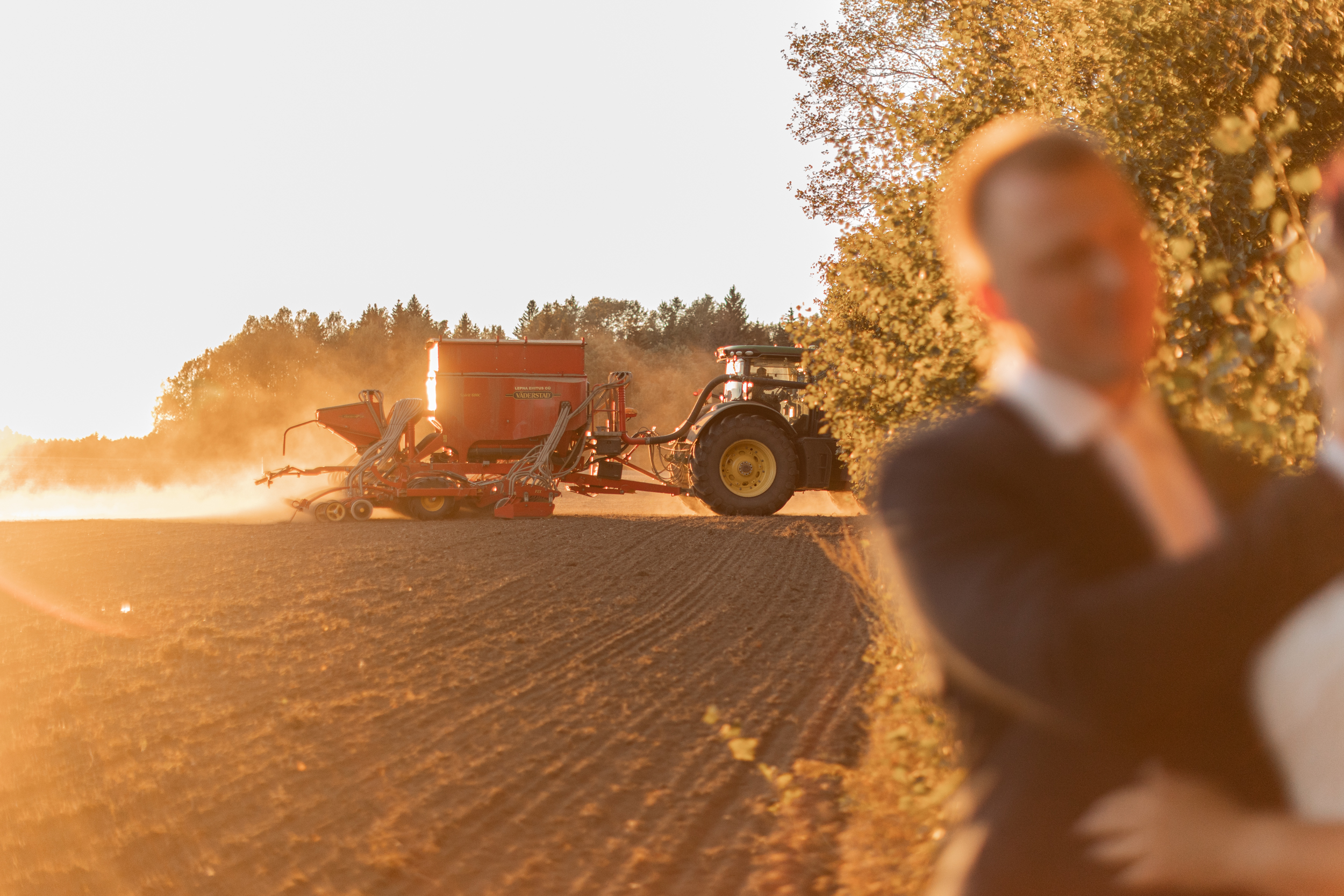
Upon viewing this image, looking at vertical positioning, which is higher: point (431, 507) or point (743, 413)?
point (743, 413)

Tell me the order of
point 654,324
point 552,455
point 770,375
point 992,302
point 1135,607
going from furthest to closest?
point 654,324 → point 552,455 → point 770,375 → point 992,302 → point 1135,607

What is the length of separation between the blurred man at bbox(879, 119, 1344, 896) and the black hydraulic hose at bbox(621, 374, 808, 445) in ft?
51.6

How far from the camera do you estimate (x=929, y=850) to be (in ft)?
10.2

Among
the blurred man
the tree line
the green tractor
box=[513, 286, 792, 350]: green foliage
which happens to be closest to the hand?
the blurred man

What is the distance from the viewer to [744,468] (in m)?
16.8

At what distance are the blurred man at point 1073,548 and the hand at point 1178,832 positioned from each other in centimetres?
2

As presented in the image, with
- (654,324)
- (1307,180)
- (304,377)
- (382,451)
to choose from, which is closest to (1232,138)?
(1307,180)

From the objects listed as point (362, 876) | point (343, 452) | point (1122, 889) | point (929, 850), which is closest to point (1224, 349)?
point (1122, 889)

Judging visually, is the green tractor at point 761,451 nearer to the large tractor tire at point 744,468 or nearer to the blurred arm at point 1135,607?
the large tractor tire at point 744,468

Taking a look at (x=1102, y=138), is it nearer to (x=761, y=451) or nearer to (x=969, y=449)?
(x=969, y=449)

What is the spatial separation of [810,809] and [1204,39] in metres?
5.36

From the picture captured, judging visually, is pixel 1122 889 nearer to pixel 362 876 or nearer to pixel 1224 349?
pixel 1224 349

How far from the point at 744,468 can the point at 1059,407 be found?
15723 millimetres

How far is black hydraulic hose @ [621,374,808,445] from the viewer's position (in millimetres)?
17359
